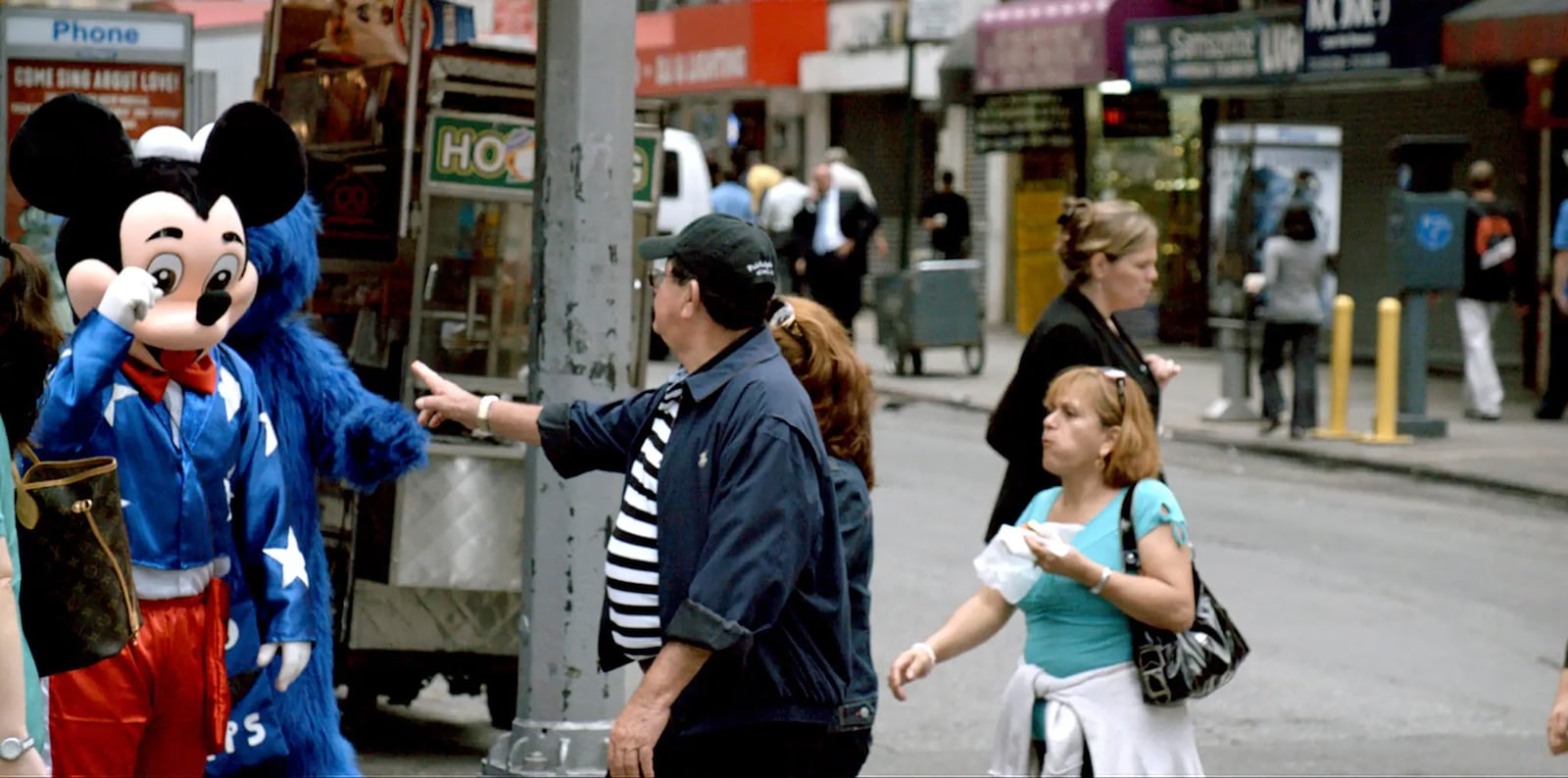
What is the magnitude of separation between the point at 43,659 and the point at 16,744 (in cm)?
38

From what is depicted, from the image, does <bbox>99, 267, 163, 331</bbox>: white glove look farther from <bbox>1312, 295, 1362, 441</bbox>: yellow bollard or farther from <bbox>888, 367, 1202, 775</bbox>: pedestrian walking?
<bbox>1312, 295, 1362, 441</bbox>: yellow bollard

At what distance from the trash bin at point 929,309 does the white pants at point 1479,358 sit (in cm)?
464

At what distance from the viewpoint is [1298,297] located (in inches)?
Result: 633

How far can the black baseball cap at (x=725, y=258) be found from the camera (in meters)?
4.05

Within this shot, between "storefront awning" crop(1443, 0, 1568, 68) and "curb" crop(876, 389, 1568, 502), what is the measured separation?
11.7 feet

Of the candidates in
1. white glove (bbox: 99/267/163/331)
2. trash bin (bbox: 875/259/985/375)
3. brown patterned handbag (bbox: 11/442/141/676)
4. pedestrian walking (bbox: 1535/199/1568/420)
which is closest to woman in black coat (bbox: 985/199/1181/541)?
white glove (bbox: 99/267/163/331)

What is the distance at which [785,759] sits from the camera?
409 centimetres

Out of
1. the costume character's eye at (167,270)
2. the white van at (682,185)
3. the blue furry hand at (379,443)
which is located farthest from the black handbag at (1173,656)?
the white van at (682,185)

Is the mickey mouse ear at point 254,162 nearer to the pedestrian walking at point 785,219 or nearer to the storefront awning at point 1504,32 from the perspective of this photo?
the storefront awning at point 1504,32

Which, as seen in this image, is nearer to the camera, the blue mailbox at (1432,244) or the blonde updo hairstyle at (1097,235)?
the blonde updo hairstyle at (1097,235)

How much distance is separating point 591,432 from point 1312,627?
583 cm

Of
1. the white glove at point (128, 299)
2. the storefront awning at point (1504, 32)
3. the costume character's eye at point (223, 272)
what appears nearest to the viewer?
the white glove at point (128, 299)

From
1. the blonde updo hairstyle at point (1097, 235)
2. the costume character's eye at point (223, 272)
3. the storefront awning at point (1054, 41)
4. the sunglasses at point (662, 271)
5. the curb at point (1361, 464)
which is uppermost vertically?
the storefront awning at point (1054, 41)

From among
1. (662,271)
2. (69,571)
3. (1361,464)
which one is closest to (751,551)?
(662,271)
